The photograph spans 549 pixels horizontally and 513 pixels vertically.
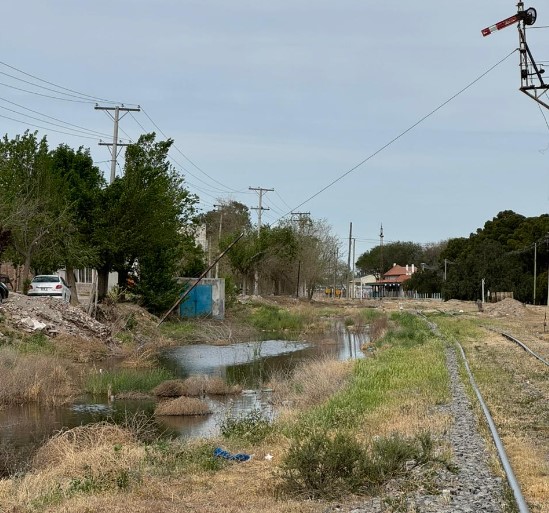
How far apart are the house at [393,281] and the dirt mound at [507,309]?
89457 millimetres

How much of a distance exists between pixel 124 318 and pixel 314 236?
232 ft

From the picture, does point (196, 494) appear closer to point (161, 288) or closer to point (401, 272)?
point (161, 288)

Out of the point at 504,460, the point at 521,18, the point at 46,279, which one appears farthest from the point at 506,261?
the point at 504,460

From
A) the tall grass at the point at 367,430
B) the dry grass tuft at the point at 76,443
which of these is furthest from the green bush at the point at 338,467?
the dry grass tuft at the point at 76,443

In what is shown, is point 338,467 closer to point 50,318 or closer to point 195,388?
point 195,388

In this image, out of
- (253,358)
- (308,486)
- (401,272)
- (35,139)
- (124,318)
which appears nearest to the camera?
(308,486)

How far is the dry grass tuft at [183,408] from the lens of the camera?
2094 centimetres

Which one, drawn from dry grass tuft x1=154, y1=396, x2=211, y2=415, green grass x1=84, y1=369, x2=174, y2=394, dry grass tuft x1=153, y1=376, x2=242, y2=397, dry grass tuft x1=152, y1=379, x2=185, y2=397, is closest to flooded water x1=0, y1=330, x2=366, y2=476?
dry grass tuft x1=154, y1=396, x2=211, y2=415

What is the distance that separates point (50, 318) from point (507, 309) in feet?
141

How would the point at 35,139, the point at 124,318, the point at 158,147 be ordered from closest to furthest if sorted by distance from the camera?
1. the point at 124,318
2. the point at 35,139
3. the point at 158,147

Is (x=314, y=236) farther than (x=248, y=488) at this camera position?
Yes

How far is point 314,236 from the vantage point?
113500 mm

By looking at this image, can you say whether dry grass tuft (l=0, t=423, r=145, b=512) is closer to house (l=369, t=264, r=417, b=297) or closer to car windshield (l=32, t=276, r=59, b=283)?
car windshield (l=32, t=276, r=59, b=283)

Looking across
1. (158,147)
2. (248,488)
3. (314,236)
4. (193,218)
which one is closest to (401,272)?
(314,236)
